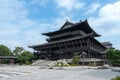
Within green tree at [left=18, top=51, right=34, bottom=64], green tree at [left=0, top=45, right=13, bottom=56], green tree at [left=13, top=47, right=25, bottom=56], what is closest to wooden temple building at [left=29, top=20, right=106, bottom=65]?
green tree at [left=18, top=51, right=34, bottom=64]

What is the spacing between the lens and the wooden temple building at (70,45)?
51.9 meters

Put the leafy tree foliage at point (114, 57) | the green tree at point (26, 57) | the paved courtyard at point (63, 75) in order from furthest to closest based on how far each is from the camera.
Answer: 1. the green tree at point (26, 57)
2. the leafy tree foliage at point (114, 57)
3. the paved courtyard at point (63, 75)

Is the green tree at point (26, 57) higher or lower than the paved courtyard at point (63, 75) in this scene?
higher

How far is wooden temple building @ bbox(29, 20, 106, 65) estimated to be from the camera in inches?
2044

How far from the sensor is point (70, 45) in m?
56.6

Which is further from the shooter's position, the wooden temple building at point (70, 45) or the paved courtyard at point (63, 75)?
the wooden temple building at point (70, 45)

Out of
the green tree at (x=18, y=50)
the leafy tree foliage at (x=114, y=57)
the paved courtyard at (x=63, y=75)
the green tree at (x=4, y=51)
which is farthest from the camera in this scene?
the green tree at (x=4, y=51)

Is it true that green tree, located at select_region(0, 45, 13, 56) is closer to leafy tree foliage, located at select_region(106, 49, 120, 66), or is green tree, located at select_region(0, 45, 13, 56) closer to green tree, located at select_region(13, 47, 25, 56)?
green tree, located at select_region(13, 47, 25, 56)

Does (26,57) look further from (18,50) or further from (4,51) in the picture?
(4,51)

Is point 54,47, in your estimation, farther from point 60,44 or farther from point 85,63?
point 85,63

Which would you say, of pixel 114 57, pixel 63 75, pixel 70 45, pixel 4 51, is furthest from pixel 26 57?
pixel 63 75

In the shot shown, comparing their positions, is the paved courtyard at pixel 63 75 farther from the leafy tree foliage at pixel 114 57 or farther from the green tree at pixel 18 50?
the green tree at pixel 18 50

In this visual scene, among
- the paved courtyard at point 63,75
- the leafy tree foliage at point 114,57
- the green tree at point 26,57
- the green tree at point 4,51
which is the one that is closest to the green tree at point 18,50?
the green tree at point 4,51

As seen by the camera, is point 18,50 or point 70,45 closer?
point 70,45
